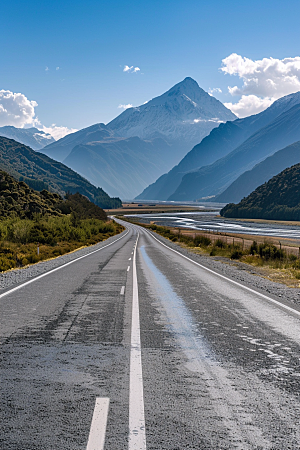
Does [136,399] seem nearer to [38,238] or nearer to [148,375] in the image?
[148,375]

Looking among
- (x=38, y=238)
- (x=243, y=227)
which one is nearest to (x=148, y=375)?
(x=38, y=238)

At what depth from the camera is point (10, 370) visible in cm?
450

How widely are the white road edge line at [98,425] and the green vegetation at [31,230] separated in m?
14.6

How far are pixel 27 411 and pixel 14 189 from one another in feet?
191

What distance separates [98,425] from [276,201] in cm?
13545

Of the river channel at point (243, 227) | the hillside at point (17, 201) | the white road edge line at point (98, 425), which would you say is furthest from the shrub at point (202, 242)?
the white road edge line at point (98, 425)

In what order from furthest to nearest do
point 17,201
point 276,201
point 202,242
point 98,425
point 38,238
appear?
point 276,201
point 17,201
point 202,242
point 38,238
point 98,425

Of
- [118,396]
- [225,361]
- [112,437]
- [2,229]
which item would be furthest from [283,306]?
[2,229]

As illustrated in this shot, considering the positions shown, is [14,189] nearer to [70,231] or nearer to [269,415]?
[70,231]

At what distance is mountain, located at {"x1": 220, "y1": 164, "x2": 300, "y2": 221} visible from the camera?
12362 cm

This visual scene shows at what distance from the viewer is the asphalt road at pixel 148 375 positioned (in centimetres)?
312

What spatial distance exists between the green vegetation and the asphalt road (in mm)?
11496

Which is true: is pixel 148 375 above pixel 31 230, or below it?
below

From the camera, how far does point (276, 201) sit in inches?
5153
